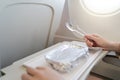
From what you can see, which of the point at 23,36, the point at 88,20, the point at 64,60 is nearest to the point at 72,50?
the point at 64,60

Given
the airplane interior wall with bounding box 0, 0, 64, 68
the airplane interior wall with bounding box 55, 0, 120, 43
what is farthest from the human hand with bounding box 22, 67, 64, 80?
the airplane interior wall with bounding box 55, 0, 120, 43

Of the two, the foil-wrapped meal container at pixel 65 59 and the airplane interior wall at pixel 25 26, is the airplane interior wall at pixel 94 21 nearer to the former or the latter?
the airplane interior wall at pixel 25 26

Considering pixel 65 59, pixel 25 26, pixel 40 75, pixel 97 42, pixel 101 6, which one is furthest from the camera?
pixel 101 6

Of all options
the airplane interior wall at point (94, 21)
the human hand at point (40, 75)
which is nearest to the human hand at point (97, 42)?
the airplane interior wall at point (94, 21)

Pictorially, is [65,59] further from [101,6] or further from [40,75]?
[101,6]

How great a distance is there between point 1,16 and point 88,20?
679 millimetres

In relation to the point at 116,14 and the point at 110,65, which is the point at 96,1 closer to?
the point at 116,14

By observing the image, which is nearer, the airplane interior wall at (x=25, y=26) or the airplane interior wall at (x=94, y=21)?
the airplane interior wall at (x=25, y=26)

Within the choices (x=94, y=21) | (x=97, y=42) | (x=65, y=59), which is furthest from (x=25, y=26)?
(x=94, y=21)

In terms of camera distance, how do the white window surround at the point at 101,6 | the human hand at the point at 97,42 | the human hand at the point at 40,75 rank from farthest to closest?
the white window surround at the point at 101,6 → the human hand at the point at 97,42 → the human hand at the point at 40,75

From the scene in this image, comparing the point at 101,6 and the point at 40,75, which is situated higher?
the point at 101,6

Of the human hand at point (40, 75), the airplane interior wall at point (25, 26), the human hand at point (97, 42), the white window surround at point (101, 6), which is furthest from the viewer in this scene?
the white window surround at point (101, 6)

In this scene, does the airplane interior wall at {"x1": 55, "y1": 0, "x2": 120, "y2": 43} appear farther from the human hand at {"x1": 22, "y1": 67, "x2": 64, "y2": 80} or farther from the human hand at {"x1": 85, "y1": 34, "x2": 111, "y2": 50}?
the human hand at {"x1": 22, "y1": 67, "x2": 64, "y2": 80}

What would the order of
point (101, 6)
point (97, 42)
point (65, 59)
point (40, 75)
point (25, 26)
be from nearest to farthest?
point (40, 75), point (65, 59), point (25, 26), point (97, 42), point (101, 6)
